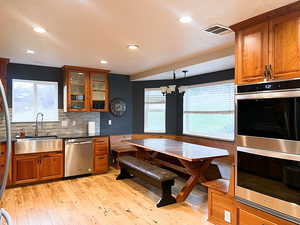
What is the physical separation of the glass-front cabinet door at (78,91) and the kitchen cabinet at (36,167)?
112 centimetres

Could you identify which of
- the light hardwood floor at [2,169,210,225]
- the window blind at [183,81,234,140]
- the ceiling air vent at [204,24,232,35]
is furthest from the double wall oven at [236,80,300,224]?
the window blind at [183,81,234,140]

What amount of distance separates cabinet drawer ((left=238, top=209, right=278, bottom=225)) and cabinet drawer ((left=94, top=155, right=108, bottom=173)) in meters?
3.21

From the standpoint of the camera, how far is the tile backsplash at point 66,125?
4.39m

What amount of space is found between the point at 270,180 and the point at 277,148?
34 cm

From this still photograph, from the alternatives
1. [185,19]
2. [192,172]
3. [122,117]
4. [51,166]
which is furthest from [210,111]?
[51,166]

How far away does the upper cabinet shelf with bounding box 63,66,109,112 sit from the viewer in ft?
15.2

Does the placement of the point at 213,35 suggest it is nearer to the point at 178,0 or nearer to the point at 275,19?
the point at 275,19

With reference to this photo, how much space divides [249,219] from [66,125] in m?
4.11

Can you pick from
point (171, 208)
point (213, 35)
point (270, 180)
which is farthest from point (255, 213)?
point (213, 35)

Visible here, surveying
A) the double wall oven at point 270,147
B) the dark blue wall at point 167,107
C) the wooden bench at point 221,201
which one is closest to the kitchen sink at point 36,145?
the dark blue wall at point 167,107

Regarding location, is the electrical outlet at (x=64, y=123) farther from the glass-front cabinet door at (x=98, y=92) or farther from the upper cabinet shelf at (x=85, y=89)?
the glass-front cabinet door at (x=98, y=92)

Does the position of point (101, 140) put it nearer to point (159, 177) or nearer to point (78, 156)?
point (78, 156)

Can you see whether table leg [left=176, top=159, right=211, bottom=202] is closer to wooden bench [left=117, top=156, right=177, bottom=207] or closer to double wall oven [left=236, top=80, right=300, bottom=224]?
wooden bench [left=117, top=156, right=177, bottom=207]

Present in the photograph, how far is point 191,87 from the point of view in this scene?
18.0ft
